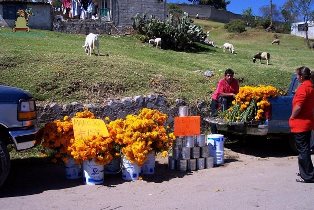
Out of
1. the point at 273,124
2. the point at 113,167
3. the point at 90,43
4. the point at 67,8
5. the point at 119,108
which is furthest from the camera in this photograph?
the point at 67,8

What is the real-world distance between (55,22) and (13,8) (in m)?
2.50

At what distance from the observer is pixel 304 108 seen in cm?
680

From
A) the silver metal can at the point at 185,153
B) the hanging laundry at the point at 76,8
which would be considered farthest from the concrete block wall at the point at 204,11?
the silver metal can at the point at 185,153

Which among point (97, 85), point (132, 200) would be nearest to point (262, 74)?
point (97, 85)

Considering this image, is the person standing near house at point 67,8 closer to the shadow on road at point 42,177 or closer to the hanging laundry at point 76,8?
the hanging laundry at point 76,8

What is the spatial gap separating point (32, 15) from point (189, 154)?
21.2 metres

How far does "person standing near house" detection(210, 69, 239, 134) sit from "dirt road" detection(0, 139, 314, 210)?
168 cm

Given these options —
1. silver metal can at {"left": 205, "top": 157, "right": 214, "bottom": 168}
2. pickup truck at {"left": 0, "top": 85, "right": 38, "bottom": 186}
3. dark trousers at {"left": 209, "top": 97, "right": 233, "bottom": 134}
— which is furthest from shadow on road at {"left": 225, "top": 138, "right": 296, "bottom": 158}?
pickup truck at {"left": 0, "top": 85, "right": 38, "bottom": 186}

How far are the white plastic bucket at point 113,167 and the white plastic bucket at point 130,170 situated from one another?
0.70 feet

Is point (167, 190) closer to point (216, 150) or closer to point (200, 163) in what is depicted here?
point (200, 163)

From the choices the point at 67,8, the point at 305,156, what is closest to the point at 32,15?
the point at 67,8

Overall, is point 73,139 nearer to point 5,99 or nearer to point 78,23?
point 5,99

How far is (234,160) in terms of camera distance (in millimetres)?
8570

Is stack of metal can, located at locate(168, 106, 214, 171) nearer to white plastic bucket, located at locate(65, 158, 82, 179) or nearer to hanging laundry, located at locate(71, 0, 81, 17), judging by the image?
white plastic bucket, located at locate(65, 158, 82, 179)
